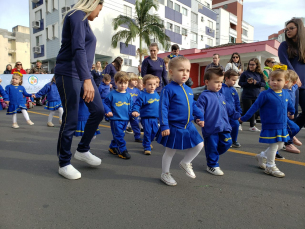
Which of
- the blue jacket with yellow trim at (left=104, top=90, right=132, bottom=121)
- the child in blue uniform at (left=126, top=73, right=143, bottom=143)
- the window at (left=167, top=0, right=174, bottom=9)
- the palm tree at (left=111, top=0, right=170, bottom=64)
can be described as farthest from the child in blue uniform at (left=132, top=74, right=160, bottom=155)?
the window at (left=167, top=0, right=174, bottom=9)

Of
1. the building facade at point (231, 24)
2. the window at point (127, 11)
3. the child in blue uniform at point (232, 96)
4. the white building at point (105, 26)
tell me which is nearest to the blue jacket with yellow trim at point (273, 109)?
the child in blue uniform at point (232, 96)

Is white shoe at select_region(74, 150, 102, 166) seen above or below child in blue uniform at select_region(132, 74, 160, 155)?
below

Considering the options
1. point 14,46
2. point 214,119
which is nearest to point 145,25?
point 214,119

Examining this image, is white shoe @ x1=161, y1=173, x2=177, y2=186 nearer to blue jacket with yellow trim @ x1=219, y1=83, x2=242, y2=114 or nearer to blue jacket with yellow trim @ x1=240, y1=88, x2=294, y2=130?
blue jacket with yellow trim @ x1=240, y1=88, x2=294, y2=130

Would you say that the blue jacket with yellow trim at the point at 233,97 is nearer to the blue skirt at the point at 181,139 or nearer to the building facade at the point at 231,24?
the blue skirt at the point at 181,139

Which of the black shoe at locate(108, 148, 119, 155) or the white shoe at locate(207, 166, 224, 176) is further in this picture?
the black shoe at locate(108, 148, 119, 155)

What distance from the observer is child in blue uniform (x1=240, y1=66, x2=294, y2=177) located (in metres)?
3.44

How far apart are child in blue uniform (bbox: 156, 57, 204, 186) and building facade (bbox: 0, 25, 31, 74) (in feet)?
183

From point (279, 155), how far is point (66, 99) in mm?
3353

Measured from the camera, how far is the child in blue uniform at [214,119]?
3422mm

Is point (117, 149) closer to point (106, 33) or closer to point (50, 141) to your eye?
point (50, 141)

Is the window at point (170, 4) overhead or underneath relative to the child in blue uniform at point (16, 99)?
overhead

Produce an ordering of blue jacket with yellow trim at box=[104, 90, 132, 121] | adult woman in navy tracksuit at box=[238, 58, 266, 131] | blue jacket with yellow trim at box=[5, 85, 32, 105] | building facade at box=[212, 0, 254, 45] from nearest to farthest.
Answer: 1. blue jacket with yellow trim at box=[104, 90, 132, 121]
2. adult woman in navy tracksuit at box=[238, 58, 266, 131]
3. blue jacket with yellow trim at box=[5, 85, 32, 105]
4. building facade at box=[212, 0, 254, 45]

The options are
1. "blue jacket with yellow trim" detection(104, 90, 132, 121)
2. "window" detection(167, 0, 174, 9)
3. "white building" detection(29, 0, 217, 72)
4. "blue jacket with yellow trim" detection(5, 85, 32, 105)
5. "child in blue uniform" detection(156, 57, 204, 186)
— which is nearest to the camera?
"child in blue uniform" detection(156, 57, 204, 186)
